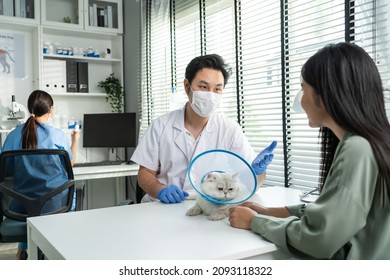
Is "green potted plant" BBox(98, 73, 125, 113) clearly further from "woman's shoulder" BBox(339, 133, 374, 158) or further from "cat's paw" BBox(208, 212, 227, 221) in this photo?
"woman's shoulder" BBox(339, 133, 374, 158)

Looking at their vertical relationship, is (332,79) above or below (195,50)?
below

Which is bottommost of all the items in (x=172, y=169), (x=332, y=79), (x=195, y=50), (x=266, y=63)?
(x=172, y=169)

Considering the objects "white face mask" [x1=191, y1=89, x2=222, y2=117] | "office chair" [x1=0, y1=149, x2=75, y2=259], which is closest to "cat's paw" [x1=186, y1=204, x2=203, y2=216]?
"white face mask" [x1=191, y1=89, x2=222, y2=117]

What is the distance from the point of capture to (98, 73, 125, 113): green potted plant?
399 cm

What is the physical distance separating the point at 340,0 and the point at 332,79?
1201 millimetres

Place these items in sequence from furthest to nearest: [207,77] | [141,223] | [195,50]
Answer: [195,50], [207,77], [141,223]

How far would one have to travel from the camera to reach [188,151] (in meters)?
1.87

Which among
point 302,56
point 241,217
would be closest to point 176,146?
point 241,217

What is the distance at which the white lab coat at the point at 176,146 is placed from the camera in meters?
1.87

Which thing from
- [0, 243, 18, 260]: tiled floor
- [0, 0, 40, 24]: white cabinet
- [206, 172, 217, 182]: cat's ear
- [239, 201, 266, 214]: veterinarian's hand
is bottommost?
[0, 243, 18, 260]: tiled floor

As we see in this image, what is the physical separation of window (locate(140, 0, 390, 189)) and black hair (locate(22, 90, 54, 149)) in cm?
106

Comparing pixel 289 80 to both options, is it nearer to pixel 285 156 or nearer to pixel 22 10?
pixel 285 156
